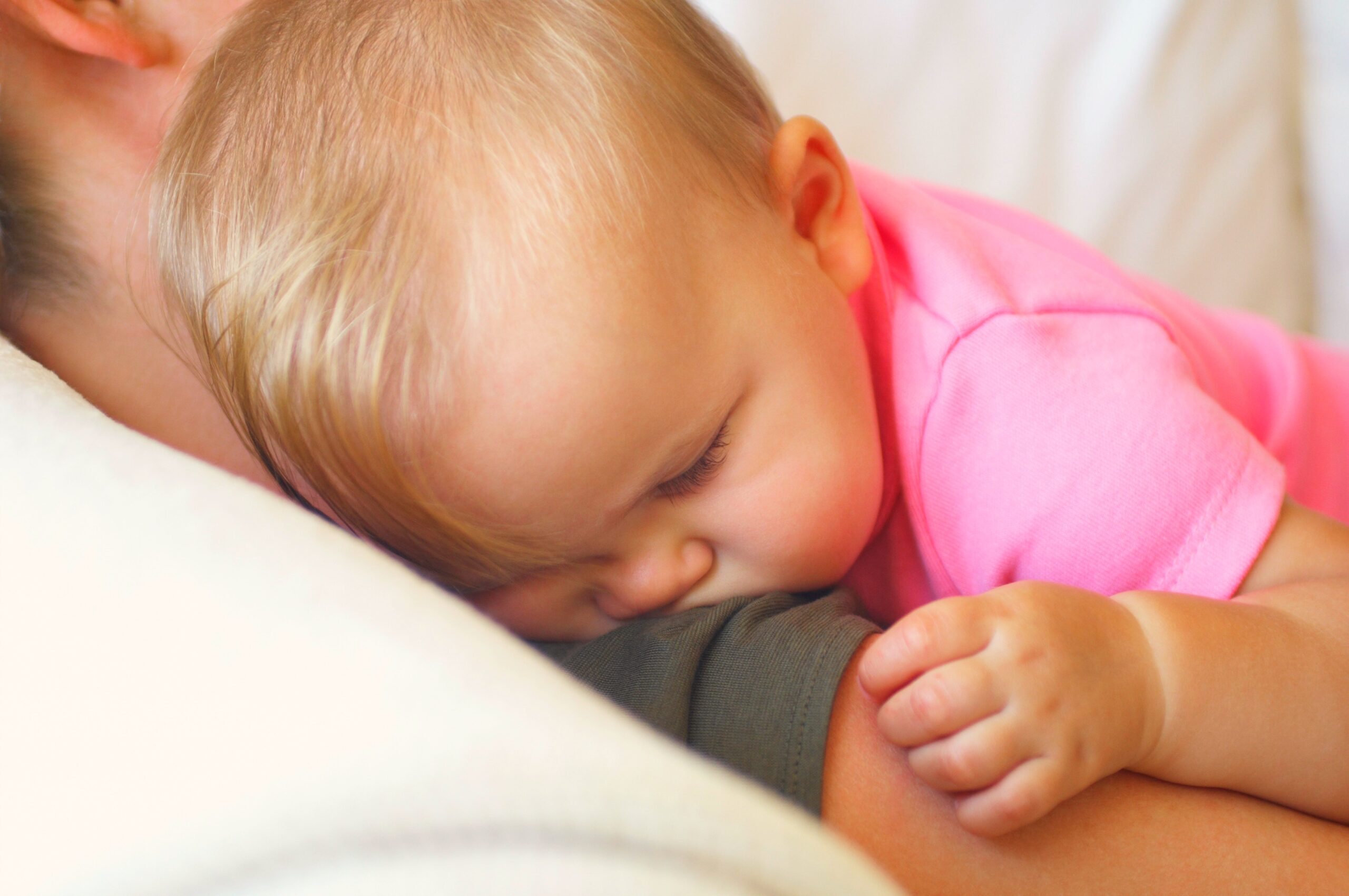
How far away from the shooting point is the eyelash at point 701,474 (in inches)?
26.1

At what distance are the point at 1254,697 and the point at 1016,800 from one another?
0.18m

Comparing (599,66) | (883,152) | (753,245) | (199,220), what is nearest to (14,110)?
(199,220)

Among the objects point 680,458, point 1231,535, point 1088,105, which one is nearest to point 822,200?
point 680,458

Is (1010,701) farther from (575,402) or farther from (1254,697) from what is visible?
(575,402)

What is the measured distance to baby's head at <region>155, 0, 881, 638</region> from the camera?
22.8 inches

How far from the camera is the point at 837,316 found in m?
0.74

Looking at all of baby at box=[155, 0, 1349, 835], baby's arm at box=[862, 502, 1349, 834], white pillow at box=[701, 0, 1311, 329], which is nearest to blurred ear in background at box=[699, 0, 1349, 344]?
white pillow at box=[701, 0, 1311, 329]

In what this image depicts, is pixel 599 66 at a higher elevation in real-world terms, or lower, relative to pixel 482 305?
higher

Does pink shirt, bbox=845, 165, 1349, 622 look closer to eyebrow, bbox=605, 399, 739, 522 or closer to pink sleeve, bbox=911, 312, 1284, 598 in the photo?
pink sleeve, bbox=911, 312, 1284, 598

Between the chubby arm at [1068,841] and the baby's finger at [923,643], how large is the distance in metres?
0.02

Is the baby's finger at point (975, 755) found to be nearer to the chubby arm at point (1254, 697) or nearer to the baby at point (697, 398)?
the baby at point (697, 398)

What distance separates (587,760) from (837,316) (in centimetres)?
54

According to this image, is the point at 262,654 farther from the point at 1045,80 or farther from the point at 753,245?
the point at 1045,80

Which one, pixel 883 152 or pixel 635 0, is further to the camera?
pixel 883 152
